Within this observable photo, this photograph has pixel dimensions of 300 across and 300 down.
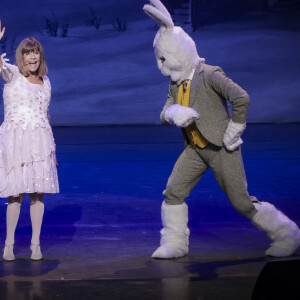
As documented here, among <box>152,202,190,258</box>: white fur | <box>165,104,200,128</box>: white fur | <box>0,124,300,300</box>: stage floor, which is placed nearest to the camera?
<box>0,124,300,300</box>: stage floor

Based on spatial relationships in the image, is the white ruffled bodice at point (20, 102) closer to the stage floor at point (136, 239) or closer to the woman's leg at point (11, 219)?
the woman's leg at point (11, 219)

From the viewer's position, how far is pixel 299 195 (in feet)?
20.1

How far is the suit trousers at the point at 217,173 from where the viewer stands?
3797 mm

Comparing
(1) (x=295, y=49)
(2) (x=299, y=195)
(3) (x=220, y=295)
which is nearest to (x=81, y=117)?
(1) (x=295, y=49)

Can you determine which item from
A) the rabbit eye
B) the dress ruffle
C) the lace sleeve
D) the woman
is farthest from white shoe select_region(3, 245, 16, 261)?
the rabbit eye

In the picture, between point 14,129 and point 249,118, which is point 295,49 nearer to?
point 249,118

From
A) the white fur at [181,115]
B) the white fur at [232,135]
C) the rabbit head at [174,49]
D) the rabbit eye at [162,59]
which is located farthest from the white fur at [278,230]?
the rabbit eye at [162,59]

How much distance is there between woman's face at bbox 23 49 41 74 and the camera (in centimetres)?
384

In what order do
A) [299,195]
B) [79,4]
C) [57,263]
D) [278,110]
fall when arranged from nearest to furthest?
1. [57,263]
2. [299,195]
3. [79,4]
4. [278,110]

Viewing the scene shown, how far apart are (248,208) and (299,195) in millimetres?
2432

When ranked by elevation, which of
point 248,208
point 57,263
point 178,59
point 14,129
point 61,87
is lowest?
point 61,87

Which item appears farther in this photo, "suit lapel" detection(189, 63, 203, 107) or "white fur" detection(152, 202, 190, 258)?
"white fur" detection(152, 202, 190, 258)

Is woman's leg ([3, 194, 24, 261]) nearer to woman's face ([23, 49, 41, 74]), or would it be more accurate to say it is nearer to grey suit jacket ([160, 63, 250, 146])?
woman's face ([23, 49, 41, 74])

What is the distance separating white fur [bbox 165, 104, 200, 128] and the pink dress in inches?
29.4
